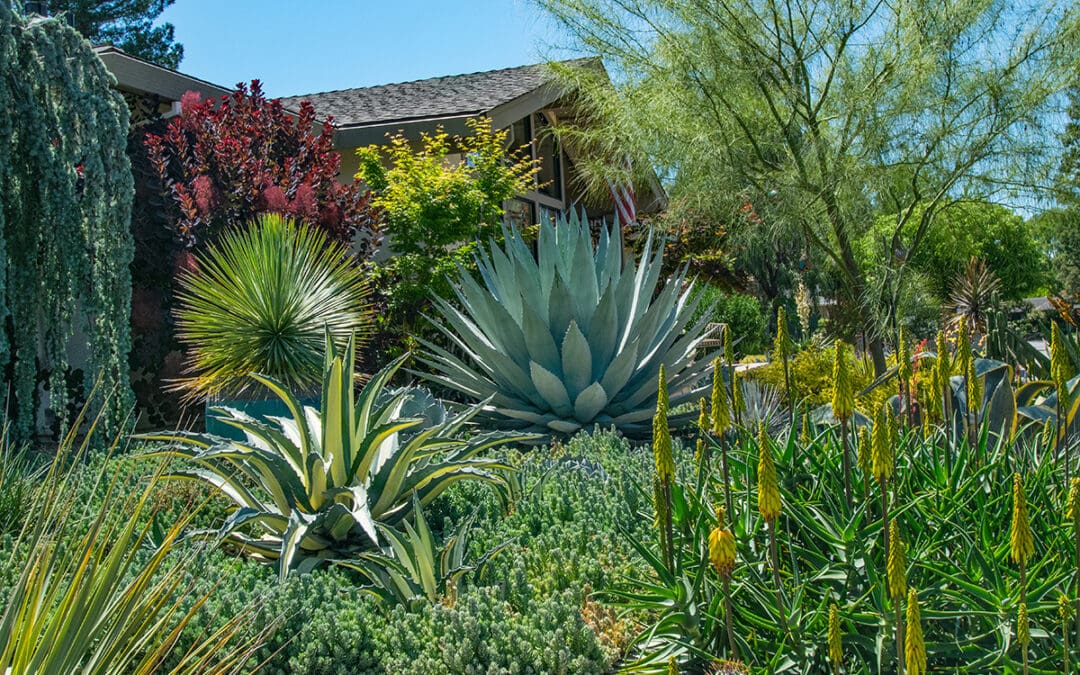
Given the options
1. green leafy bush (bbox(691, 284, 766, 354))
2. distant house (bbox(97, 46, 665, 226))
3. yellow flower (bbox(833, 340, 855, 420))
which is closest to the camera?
yellow flower (bbox(833, 340, 855, 420))

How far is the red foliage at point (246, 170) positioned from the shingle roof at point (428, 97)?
3133 millimetres

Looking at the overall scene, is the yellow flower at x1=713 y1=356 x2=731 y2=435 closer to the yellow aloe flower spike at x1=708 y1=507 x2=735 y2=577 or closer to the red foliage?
the yellow aloe flower spike at x1=708 y1=507 x2=735 y2=577

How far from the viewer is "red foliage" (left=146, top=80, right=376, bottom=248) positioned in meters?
8.58

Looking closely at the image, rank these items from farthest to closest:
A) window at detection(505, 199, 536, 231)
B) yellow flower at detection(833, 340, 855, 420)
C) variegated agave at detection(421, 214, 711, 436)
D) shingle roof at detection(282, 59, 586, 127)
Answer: window at detection(505, 199, 536, 231)
shingle roof at detection(282, 59, 586, 127)
variegated agave at detection(421, 214, 711, 436)
yellow flower at detection(833, 340, 855, 420)

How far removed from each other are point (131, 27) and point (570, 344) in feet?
92.1

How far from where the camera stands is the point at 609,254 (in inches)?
277

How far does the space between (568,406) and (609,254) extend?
137 centimetres

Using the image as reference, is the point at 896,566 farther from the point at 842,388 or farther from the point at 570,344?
the point at 570,344

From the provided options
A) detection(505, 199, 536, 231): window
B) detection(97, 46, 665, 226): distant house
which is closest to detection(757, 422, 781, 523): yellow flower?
detection(97, 46, 665, 226): distant house

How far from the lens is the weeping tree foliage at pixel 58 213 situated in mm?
6141

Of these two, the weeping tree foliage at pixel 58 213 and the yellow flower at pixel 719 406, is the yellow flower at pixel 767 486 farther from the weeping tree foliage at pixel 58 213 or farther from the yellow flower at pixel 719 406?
the weeping tree foliage at pixel 58 213

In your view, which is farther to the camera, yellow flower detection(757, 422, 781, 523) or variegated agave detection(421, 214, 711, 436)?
variegated agave detection(421, 214, 711, 436)

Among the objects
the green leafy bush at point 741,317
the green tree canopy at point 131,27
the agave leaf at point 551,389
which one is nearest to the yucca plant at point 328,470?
the agave leaf at point 551,389

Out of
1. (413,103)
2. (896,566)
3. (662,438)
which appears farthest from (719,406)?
(413,103)
